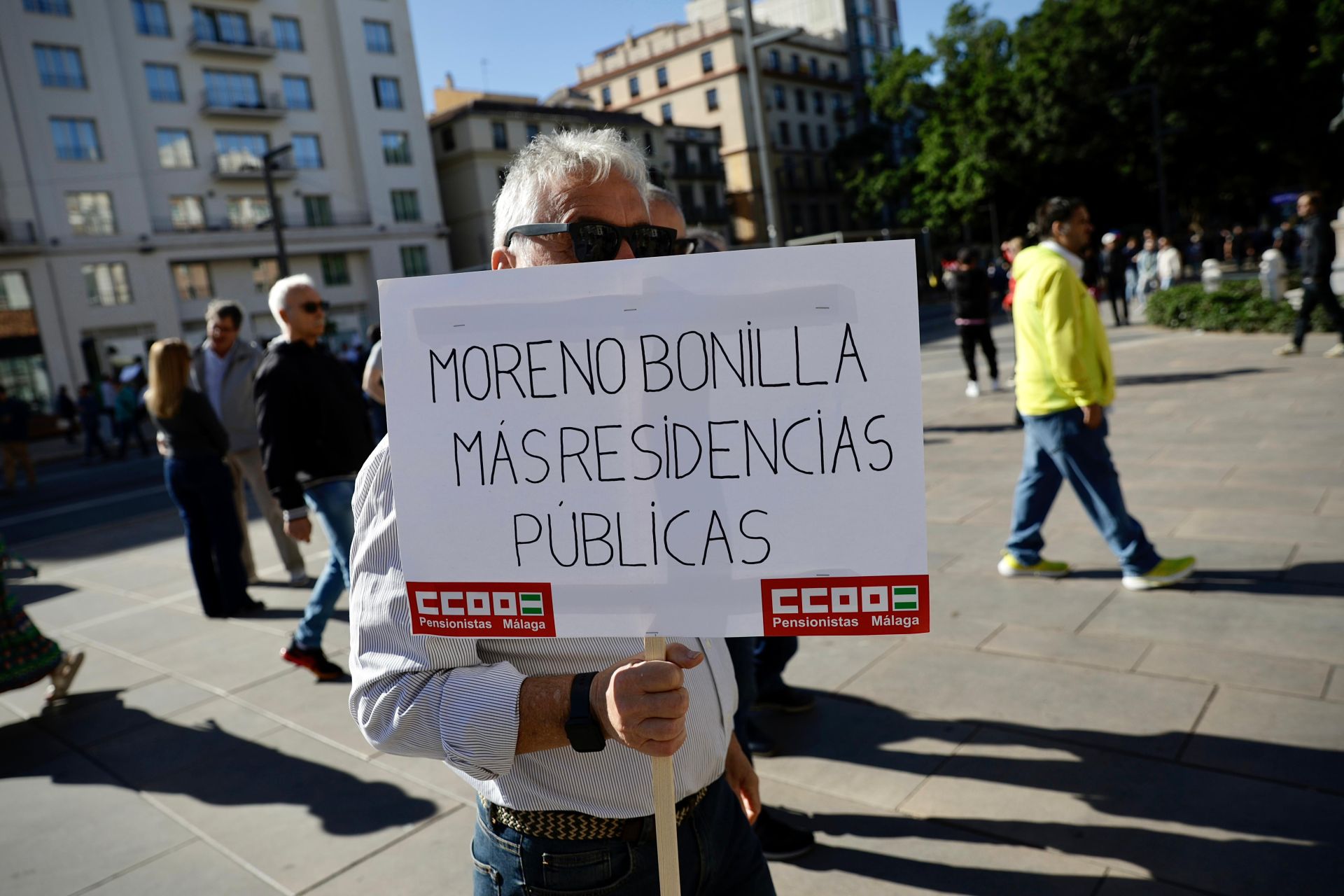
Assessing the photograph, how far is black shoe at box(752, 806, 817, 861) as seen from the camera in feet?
9.12

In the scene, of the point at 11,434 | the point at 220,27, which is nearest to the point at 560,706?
the point at 11,434

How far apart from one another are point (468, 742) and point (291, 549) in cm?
588

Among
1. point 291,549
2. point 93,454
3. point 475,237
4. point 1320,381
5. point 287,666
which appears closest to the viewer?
point 287,666

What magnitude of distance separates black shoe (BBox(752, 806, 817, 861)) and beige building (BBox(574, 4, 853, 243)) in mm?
60573

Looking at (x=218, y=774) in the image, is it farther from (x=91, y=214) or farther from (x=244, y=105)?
(x=244, y=105)

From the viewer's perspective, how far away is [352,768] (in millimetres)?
3639

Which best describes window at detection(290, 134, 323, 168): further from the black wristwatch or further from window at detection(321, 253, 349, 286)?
the black wristwatch

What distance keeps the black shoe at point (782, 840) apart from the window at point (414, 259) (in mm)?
42977

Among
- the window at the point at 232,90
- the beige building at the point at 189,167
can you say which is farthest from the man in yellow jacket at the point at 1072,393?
the window at the point at 232,90

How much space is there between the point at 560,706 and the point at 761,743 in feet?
7.57

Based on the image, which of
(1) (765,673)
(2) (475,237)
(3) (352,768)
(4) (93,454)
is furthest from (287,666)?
(2) (475,237)

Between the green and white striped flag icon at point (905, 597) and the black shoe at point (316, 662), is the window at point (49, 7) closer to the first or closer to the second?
the black shoe at point (316, 662)

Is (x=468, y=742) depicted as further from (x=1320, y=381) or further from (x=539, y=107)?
(x=539, y=107)

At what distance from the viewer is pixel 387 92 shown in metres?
43.8
